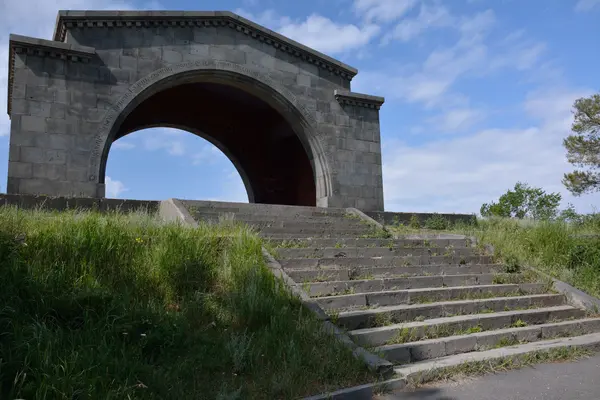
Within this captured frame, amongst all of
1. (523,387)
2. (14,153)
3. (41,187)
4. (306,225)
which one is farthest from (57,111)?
(523,387)

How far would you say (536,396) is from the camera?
14.3 ft

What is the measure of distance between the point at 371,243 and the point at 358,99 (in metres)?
7.86

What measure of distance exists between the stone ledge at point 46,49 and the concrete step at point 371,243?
24.9 feet

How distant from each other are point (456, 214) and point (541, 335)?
26.5ft

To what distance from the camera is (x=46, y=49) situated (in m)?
11.2

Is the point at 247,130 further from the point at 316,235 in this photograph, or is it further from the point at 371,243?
the point at 371,243

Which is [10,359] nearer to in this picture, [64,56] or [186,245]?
[186,245]

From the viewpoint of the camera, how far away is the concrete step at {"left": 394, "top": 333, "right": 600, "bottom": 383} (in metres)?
4.72

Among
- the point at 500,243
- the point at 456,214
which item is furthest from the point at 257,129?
the point at 500,243

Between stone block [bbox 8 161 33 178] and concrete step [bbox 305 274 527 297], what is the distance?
8210 millimetres

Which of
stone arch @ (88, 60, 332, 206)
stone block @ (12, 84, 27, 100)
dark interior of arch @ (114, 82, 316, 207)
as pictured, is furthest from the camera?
dark interior of arch @ (114, 82, 316, 207)

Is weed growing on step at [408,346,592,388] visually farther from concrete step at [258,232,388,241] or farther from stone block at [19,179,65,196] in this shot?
stone block at [19,179,65,196]

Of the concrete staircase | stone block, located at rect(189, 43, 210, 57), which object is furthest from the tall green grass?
stone block, located at rect(189, 43, 210, 57)

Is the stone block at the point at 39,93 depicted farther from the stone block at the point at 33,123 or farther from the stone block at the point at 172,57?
the stone block at the point at 172,57
